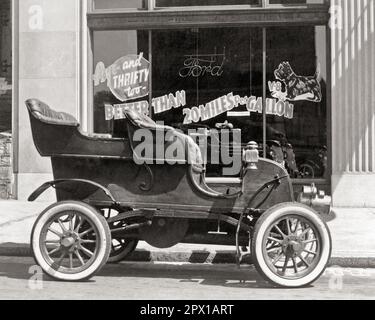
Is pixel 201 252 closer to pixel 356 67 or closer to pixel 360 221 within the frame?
pixel 360 221

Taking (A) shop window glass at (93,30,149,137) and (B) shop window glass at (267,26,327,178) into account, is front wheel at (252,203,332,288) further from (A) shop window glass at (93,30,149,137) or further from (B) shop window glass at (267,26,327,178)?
(A) shop window glass at (93,30,149,137)

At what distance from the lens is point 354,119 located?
1188 centimetres

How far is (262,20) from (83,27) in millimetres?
3382

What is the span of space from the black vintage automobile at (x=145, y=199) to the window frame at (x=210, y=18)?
6091 mm

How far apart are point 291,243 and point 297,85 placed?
6.79 metres

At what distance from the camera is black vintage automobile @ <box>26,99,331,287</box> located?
612 cm

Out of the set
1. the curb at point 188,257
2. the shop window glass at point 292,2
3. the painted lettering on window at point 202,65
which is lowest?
the curb at point 188,257

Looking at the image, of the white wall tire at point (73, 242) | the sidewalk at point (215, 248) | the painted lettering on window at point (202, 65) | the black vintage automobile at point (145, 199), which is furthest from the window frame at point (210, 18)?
the white wall tire at point (73, 242)

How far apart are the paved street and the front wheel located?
12 cm

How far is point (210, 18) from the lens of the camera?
12.5 metres

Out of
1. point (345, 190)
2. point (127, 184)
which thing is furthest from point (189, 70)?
point (127, 184)

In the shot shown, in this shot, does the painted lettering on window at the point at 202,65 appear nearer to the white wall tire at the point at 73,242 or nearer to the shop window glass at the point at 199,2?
the shop window glass at the point at 199,2

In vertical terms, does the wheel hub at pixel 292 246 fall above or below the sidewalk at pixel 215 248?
above

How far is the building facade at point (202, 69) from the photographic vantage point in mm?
12266
